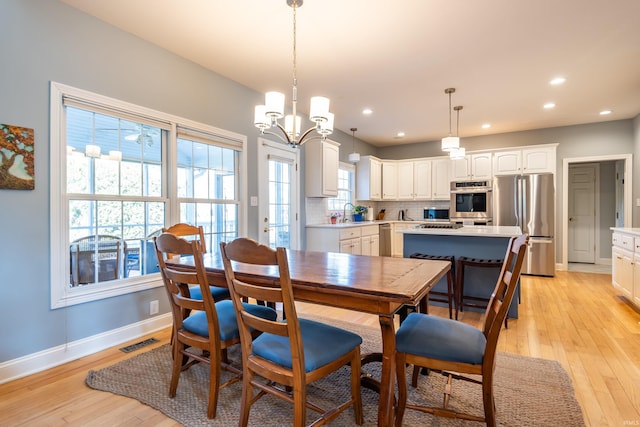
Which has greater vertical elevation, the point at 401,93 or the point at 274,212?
the point at 401,93

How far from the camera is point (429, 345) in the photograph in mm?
1521

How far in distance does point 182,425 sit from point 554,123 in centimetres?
673

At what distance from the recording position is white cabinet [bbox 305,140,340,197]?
4.90 metres

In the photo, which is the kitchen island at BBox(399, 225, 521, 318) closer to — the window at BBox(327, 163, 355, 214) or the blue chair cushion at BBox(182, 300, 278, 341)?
the blue chair cushion at BBox(182, 300, 278, 341)

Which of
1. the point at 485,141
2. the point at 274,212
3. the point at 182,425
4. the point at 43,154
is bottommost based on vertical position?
the point at 182,425

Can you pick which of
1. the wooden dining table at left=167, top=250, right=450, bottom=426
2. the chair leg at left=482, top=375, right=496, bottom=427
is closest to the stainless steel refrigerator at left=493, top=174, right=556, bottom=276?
the wooden dining table at left=167, top=250, right=450, bottom=426

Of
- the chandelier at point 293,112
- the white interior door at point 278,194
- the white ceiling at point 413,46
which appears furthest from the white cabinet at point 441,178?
the chandelier at point 293,112

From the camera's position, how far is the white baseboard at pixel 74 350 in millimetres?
2167

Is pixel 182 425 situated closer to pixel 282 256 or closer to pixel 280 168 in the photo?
pixel 282 256

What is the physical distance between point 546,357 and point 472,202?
3.93 metres

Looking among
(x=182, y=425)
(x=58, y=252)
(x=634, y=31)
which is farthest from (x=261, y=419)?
(x=634, y=31)

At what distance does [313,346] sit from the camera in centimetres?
152

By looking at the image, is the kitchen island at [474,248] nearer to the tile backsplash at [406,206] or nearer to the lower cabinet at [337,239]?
the lower cabinet at [337,239]

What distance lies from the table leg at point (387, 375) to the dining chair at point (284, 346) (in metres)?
0.21
